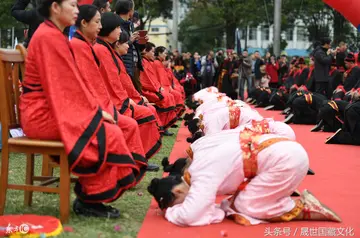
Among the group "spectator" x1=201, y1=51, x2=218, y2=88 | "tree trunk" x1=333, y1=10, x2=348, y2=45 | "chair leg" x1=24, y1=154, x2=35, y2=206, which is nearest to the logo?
"chair leg" x1=24, y1=154, x2=35, y2=206

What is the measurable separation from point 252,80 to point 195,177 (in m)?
15.0

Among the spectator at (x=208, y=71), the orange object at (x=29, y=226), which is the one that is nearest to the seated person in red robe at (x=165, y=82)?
the orange object at (x=29, y=226)

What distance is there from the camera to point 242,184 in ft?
13.3

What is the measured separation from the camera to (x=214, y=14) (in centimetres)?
3150

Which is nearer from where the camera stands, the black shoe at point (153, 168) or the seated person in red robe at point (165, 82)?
the black shoe at point (153, 168)

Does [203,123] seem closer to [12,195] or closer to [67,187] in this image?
[12,195]

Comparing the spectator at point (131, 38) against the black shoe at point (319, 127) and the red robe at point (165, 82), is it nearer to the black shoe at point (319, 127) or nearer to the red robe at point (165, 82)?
the red robe at point (165, 82)

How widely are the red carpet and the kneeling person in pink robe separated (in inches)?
2.7

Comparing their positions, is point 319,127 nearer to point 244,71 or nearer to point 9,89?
point 9,89

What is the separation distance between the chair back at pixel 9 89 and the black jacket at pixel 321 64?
9383mm

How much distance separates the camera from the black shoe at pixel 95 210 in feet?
13.2

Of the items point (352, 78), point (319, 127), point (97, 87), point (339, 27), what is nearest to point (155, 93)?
point (319, 127)

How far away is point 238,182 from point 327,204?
958 mm

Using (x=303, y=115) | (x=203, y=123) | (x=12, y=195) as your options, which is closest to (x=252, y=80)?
(x=303, y=115)
